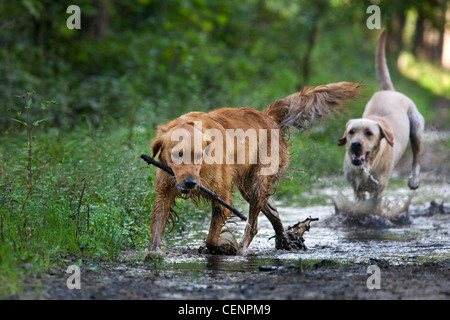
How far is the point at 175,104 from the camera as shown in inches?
496

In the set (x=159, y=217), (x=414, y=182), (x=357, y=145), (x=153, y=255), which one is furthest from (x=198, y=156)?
(x=414, y=182)

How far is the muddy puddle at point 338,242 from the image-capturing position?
5828 mm

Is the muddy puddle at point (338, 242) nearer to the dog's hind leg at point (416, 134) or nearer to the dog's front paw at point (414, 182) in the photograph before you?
the dog's front paw at point (414, 182)

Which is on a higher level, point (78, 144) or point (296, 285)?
point (78, 144)

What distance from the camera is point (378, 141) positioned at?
28.8ft

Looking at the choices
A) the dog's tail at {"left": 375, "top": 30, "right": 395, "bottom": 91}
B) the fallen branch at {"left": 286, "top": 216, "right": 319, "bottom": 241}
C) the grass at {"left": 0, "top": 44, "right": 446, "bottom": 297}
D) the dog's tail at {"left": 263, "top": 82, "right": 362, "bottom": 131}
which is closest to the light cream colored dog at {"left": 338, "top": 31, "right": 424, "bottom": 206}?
the dog's tail at {"left": 375, "top": 30, "right": 395, "bottom": 91}

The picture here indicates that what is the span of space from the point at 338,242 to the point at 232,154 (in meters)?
1.82

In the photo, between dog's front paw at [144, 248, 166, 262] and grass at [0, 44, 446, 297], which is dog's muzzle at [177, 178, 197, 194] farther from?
grass at [0, 44, 446, 297]

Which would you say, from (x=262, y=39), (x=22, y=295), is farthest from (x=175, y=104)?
(x=262, y=39)

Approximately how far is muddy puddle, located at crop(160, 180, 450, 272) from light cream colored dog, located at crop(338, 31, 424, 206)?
0.55 metres

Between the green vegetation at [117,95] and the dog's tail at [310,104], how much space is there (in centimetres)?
26

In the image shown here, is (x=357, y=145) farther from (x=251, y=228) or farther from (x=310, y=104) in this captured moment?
(x=251, y=228)

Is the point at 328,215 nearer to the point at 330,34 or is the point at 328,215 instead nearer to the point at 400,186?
the point at 400,186

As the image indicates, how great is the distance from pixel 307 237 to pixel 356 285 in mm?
3016
